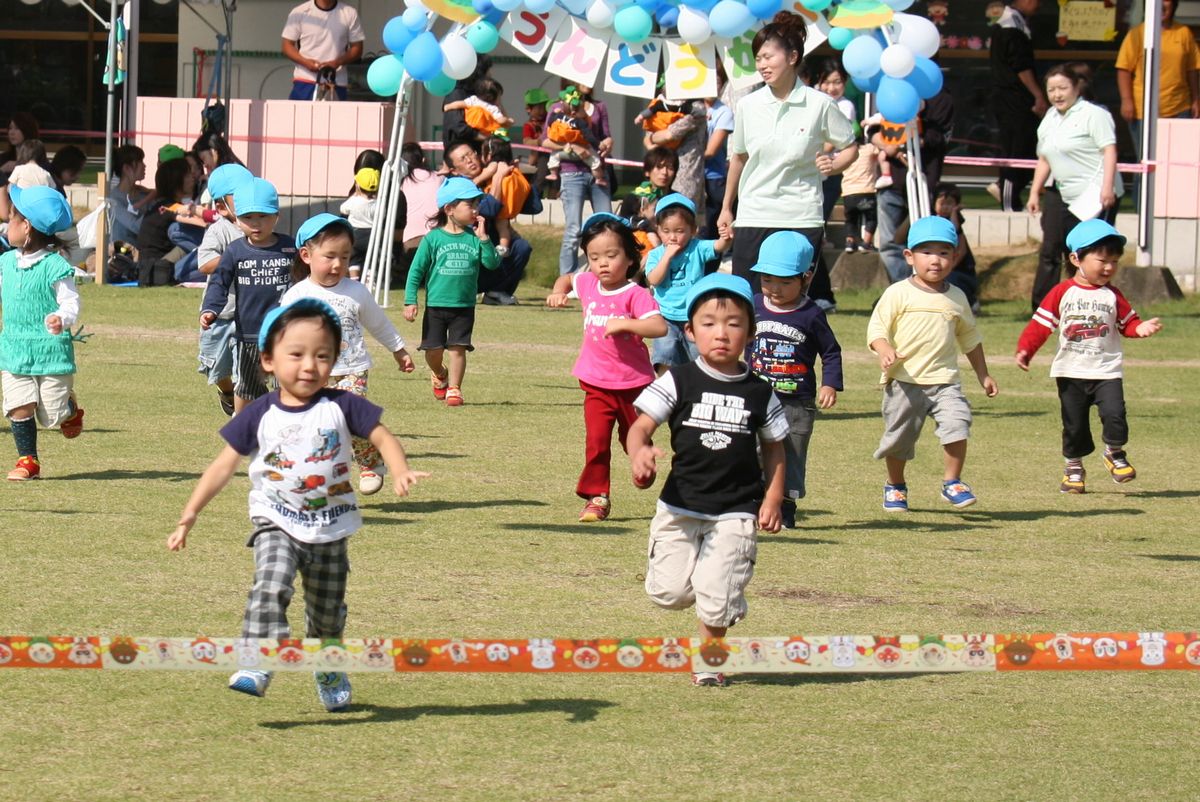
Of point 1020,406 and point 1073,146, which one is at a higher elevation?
point 1073,146

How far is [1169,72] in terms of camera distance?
1973 cm

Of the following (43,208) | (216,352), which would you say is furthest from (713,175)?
(43,208)

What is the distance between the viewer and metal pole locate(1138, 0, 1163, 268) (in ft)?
60.1

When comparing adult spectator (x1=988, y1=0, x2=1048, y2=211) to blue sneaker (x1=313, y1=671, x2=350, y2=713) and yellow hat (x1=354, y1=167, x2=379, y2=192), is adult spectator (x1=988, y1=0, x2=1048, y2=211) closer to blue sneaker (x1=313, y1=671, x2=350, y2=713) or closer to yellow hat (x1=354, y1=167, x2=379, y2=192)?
yellow hat (x1=354, y1=167, x2=379, y2=192)

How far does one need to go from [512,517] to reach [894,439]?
185 centimetres

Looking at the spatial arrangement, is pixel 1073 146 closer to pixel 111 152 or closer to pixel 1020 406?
pixel 1020 406


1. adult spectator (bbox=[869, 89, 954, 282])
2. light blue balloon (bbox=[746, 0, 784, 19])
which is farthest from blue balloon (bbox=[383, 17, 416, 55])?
adult spectator (bbox=[869, 89, 954, 282])

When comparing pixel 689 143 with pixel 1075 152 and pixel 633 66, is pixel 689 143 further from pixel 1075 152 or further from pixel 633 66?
pixel 1075 152

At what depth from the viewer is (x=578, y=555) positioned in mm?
7949

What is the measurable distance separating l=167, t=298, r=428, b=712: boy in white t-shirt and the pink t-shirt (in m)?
3.21

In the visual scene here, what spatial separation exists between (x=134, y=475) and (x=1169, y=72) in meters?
13.5

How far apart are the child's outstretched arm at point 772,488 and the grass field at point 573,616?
0.52 meters

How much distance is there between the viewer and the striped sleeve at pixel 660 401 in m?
6.02

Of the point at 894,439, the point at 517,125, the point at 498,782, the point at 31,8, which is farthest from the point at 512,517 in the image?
the point at 31,8
